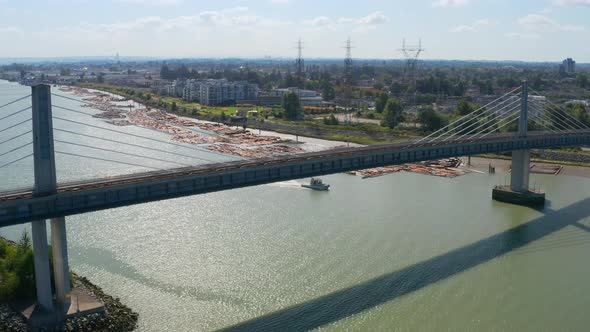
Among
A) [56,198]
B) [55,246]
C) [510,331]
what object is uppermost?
[56,198]

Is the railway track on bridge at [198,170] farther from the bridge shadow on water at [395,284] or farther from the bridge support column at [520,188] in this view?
the bridge shadow on water at [395,284]

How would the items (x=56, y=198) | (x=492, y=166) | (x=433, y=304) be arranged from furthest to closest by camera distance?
(x=492, y=166)
(x=433, y=304)
(x=56, y=198)

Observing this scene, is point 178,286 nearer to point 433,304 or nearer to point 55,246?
point 55,246

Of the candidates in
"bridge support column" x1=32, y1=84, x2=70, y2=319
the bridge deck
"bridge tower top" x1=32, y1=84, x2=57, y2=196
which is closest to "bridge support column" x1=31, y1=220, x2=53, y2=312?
"bridge support column" x1=32, y1=84, x2=70, y2=319

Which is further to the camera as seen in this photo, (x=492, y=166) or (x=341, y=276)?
(x=492, y=166)

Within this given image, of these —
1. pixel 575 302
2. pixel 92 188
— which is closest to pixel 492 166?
pixel 575 302

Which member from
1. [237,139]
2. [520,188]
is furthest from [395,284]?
[237,139]
